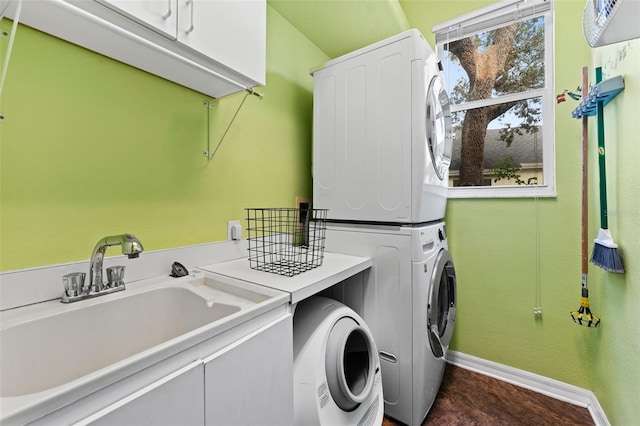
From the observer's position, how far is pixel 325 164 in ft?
6.14

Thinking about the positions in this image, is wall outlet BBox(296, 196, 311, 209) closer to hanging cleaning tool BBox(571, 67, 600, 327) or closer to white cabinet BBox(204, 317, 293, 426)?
white cabinet BBox(204, 317, 293, 426)

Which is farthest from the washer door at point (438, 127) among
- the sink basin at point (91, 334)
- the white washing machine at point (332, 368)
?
the sink basin at point (91, 334)

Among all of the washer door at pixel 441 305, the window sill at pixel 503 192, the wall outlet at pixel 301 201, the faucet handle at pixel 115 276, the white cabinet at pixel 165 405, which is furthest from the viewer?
the wall outlet at pixel 301 201

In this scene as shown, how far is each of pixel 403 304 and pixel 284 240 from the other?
0.89 metres

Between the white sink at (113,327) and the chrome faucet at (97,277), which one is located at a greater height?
the chrome faucet at (97,277)

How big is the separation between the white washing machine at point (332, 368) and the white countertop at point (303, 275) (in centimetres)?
19

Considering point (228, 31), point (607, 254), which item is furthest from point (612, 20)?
point (228, 31)

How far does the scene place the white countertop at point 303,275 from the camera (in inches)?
43.8

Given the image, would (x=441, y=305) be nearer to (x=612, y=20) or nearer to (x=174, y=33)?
(x=612, y=20)

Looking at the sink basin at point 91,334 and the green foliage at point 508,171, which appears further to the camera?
the green foliage at point 508,171

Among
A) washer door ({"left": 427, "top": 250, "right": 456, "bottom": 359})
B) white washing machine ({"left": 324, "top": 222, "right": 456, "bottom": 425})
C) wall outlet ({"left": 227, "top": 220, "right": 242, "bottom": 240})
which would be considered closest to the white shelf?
white washing machine ({"left": 324, "top": 222, "right": 456, "bottom": 425})

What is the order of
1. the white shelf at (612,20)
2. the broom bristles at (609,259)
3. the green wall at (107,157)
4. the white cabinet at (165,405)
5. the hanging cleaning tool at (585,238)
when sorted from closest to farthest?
the white cabinet at (165,405)
the white shelf at (612,20)
the green wall at (107,157)
the broom bristles at (609,259)
the hanging cleaning tool at (585,238)

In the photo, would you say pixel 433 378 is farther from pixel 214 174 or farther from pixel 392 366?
pixel 214 174

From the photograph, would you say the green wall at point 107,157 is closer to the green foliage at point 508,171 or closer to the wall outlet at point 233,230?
the wall outlet at point 233,230
